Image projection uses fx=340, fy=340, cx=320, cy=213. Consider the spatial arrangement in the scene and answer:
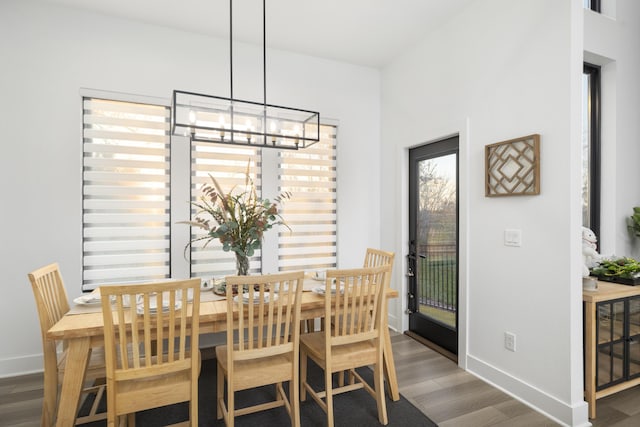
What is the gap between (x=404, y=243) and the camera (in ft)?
12.3

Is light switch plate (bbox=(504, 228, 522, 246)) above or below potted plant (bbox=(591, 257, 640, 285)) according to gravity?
above

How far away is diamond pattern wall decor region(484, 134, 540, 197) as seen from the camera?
2.32 meters

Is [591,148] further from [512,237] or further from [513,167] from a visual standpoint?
[512,237]

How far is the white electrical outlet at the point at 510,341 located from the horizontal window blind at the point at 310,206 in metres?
1.88

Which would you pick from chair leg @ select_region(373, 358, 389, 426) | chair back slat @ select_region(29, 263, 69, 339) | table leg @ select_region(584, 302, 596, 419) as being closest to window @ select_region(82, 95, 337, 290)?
chair back slat @ select_region(29, 263, 69, 339)

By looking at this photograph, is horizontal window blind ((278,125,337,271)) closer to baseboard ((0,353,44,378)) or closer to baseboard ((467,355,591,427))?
baseboard ((467,355,591,427))

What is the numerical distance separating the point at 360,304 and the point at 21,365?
2893 mm

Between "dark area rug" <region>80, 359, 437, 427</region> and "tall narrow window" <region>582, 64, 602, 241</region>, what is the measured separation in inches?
90.2

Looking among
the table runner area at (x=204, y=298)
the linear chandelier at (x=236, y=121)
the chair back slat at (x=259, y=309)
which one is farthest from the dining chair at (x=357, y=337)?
the linear chandelier at (x=236, y=121)

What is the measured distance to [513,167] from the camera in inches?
98.3

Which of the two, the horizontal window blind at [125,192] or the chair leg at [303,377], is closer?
the chair leg at [303,377]

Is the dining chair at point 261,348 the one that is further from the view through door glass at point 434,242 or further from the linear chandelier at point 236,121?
the view through door glass at point 434,242

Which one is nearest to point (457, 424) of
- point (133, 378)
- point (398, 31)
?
point (133, 378)

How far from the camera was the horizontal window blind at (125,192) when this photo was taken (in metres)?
3.04
